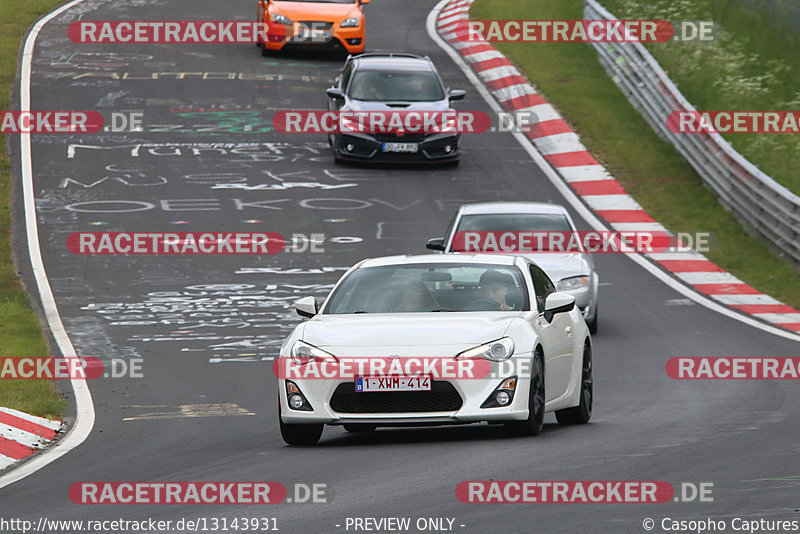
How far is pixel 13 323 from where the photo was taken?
17891mm

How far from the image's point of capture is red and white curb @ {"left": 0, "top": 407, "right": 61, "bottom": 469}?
1088 cm

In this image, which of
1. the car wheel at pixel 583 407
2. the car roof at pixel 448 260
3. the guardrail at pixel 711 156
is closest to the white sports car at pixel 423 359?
the car roof at pixel 448 260

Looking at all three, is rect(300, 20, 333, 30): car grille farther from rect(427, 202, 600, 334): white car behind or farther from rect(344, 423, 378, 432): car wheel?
rect(344, 423, 378, 432): car wheel

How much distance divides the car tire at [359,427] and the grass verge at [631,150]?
36.1 feet

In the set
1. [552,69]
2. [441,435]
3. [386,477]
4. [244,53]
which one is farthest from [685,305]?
[244,53]

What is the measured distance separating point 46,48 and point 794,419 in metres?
27.5

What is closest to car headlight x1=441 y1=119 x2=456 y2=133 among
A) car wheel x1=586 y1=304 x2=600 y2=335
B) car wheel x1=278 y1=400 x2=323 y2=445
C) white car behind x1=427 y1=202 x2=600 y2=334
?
white car behind x1=427 y1=202 x2=600 y2=334

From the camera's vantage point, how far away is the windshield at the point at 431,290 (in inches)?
440

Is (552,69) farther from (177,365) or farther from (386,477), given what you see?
(386,477)

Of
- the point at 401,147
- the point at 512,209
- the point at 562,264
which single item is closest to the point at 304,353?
the point at 562,264

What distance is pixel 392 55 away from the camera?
94.6ft

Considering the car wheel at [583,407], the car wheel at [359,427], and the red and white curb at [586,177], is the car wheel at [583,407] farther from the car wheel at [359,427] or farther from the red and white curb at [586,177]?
the red and white curb at [586,177]

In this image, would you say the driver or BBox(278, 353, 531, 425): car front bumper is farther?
the driver

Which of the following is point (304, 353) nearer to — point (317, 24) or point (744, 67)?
point (744, 67)
